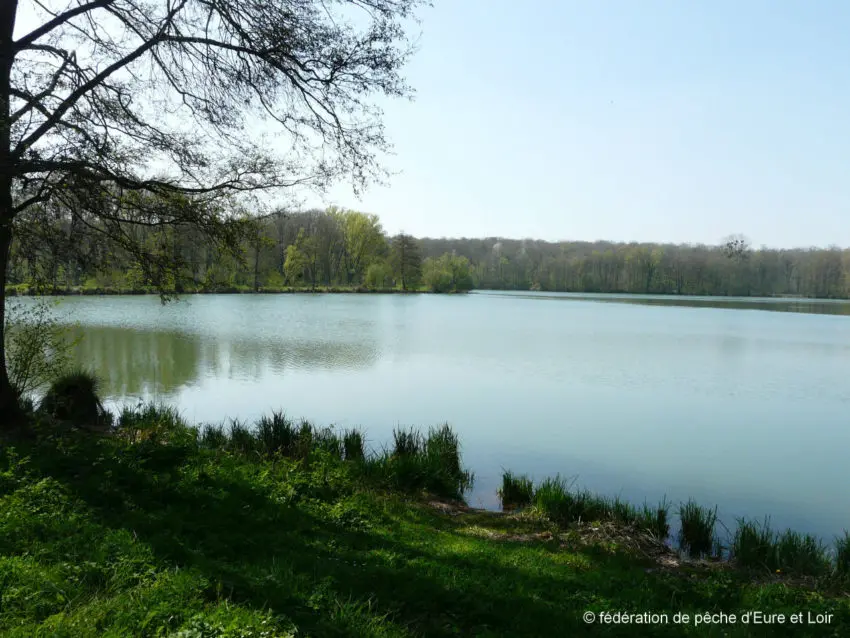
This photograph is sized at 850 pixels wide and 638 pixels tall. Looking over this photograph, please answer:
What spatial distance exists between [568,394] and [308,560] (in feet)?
34.7

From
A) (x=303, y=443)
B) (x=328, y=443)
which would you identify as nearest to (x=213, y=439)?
(x=303, y=443)

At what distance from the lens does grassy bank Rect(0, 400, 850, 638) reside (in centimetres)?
284

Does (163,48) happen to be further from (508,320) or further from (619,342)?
(508,320)

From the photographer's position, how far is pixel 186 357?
1653 centimetres

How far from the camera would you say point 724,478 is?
7.98 m

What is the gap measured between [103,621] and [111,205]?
16.4 feet

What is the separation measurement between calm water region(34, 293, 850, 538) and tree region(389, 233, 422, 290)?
5223 centimetres

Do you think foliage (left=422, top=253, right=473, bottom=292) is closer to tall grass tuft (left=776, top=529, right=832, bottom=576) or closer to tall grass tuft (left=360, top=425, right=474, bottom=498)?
tall grass tuft (left=360, top=425, right=474, bottom=498)

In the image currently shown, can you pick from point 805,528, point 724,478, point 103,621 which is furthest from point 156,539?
point 724,478

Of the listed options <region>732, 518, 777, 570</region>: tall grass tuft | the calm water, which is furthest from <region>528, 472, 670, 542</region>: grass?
the calm water

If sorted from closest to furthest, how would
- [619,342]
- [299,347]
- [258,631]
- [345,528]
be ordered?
[258,631], [345,528], [299,347], [619,342]

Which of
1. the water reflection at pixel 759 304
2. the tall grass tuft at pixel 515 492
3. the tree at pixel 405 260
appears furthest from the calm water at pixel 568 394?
the tree at pixel 405 260

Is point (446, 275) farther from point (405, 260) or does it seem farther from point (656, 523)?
point (656, 523)

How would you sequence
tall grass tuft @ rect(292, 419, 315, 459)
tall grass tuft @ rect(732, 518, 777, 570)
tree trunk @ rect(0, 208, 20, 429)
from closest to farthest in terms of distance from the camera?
tall grass tuft @ rect(732, 518, 777, 570) → tree trunk @ rect(0, 208, 20, 429) → tall grass tuft @ rect(292, 419, 315, 459)
